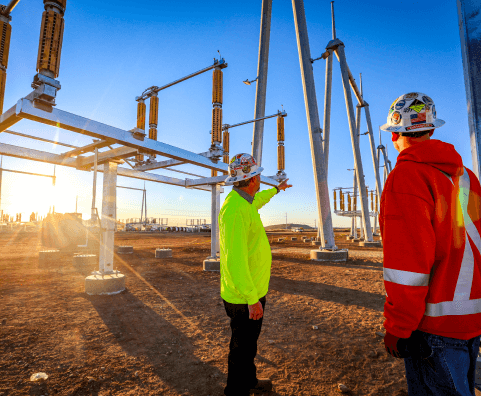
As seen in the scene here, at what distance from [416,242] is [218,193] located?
26.9 ft

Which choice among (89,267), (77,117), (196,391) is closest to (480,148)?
(196,391)

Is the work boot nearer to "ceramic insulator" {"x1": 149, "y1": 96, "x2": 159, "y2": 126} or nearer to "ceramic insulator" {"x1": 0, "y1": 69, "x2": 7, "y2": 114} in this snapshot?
"ceramic insulator" {"x1": 0, "y1": 69, "x2": 7, "y2": 114}

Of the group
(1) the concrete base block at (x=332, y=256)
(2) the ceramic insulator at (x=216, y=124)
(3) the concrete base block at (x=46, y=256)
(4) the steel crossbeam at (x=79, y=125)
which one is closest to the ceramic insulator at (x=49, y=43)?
(4) the steel crossbeam at (x=79, y=125)

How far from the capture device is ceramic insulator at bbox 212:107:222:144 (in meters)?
6.40


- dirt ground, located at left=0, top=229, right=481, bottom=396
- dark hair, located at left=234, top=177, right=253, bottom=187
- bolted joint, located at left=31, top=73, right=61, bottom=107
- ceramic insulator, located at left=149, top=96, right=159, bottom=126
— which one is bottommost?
dirt ground, located at left=0, top=229, right=481, bottom=396

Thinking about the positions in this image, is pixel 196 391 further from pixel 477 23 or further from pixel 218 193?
pixel 218 193

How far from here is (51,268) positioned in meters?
9.52

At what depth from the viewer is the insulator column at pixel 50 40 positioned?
335 centimetres

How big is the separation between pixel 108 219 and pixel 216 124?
3.50 m

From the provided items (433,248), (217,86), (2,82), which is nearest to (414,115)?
(433,248)

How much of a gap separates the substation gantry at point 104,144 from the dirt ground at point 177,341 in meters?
1.35

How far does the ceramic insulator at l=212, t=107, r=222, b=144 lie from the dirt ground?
3777mm

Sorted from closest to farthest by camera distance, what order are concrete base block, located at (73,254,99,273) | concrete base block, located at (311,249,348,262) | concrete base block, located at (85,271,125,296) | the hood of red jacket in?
the hood of red jacket → concrete base block, located at (85,271,125,296) → concrete base block, located at (73,254,99,273) → concrete base block, located at (311,249,348,262)

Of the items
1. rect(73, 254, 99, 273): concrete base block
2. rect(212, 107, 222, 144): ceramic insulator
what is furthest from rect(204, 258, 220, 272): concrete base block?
rect(212, 107, 222, 144): ceramic insulator
